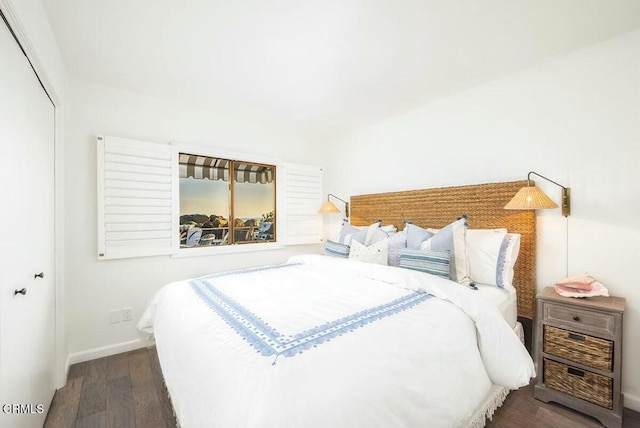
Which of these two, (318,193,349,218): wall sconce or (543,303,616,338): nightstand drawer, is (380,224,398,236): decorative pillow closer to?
(318,193,349,218): wall sconce

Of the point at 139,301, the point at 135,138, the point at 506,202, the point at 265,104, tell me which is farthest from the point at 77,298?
the point at 506,202

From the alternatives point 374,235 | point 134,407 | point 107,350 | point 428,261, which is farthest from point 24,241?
point 374,235

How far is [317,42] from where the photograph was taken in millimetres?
1886

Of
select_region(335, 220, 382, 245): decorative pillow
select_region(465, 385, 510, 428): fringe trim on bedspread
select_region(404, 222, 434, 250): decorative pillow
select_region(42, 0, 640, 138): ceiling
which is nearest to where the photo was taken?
select_region(465, 385, 510, 428): fringe trim on bedspread

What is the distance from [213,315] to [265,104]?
7.37 feet

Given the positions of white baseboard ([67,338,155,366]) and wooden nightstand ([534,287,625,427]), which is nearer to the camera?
wooden nightstand ([534,287,625,427])

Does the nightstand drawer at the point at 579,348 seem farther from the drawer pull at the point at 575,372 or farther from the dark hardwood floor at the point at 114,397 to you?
the dark hardwood floor at the point at 114,397

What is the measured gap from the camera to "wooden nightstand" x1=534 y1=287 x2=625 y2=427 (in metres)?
1.62

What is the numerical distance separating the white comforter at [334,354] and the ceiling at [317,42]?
1636 mm

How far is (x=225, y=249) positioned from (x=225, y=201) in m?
0.60

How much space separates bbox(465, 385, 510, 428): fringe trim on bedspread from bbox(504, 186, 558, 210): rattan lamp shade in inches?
48.4

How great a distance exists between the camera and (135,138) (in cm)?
267

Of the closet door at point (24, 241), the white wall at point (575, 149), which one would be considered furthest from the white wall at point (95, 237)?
the white wall at point (575, 149)

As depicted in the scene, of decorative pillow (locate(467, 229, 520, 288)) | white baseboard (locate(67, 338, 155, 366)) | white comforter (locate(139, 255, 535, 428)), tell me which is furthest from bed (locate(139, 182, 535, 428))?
white baseboard (locate(67, 338, 155, 366))
